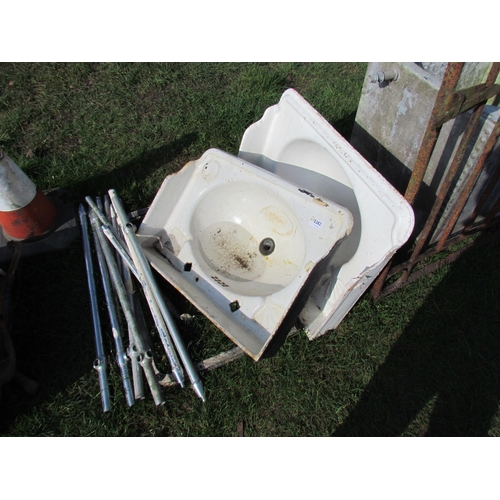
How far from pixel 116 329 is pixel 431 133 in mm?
2083

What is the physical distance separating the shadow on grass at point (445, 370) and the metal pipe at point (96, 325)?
1409 millimetres

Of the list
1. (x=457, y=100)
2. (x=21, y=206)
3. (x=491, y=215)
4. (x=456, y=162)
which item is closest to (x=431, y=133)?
(x=457, y=100)

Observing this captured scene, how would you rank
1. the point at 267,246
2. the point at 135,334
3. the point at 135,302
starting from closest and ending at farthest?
1. the point at 135,334
2. the point at 267,246
3. the point at 135,302

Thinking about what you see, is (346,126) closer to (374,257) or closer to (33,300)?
(374,257)

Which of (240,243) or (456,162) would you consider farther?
(240,243)

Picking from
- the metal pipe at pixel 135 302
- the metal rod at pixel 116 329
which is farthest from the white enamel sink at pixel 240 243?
the metal rod at pixel 116 329

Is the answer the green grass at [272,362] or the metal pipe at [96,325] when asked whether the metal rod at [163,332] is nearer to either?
the green grass at [272,362]

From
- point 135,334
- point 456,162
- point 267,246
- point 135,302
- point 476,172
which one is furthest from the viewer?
point 135,302

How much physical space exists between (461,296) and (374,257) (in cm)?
114

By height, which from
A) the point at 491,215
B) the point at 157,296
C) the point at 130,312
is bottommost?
the point at 130,312

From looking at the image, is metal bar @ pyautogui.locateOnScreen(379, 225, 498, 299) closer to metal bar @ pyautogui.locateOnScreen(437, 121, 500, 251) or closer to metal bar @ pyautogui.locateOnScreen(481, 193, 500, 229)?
metal bar @ pyautogui.locateOnScreen(481, 193, 500, 229)

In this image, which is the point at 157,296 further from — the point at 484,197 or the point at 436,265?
the point at 484,197

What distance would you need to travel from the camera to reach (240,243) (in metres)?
2.82

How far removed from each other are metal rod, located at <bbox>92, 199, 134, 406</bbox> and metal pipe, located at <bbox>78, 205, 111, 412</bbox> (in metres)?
0.08
